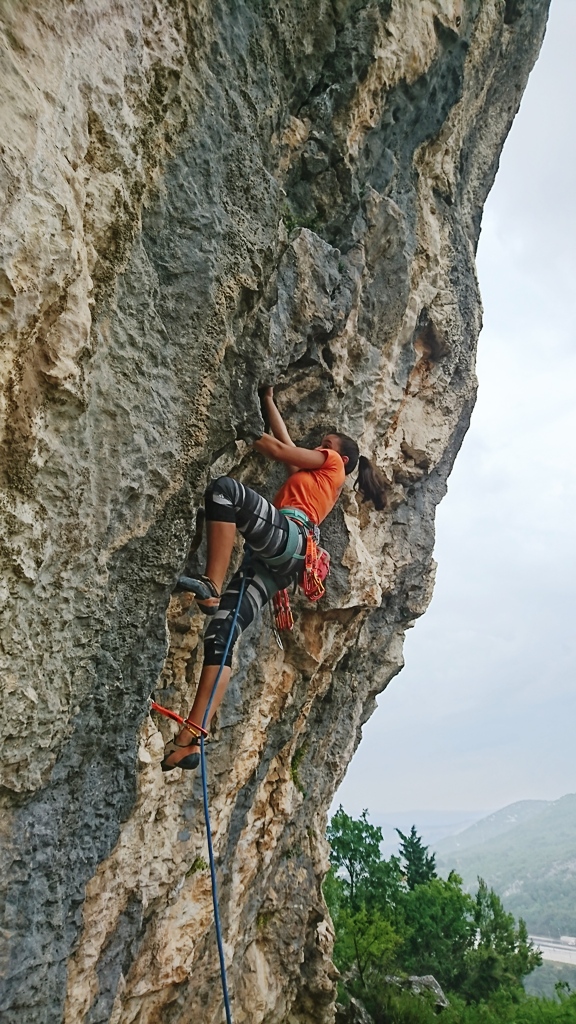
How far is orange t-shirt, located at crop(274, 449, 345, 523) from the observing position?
4.96 meters

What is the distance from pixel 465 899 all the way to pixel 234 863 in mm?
17291

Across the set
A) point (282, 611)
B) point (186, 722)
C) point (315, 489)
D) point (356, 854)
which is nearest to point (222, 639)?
point (186, 722)

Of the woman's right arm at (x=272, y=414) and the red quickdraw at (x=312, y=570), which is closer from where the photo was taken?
the red quickdraw at (x=312, y=570)

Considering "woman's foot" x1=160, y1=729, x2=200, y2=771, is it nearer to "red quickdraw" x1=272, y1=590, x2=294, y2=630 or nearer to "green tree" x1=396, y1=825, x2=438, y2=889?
"red quickdraw" x1=272, y1=590, x2=294, y2=630

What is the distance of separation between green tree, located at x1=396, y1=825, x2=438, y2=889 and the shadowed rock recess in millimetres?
16191

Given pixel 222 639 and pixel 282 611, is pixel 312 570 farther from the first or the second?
pixel 222 639

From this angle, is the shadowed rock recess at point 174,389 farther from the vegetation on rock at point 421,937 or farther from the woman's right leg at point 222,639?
the vegetation on rock at point 421,937

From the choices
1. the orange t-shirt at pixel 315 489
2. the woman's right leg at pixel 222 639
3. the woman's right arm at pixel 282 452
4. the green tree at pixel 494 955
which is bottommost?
the green tree at pixel 494 955

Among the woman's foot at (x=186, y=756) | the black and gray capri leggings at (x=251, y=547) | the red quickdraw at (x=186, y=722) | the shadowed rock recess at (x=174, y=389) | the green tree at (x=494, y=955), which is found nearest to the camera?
the shadowed rock recess at (x=174, y=389)

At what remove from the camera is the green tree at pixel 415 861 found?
2152 centimetres

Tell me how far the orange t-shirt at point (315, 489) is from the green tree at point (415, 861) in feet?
66.9

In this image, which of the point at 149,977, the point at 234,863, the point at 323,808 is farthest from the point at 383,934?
the point at 149,977

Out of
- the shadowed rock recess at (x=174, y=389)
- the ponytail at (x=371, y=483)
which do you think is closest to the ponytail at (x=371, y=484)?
the ponytail at (x=371, y=483)

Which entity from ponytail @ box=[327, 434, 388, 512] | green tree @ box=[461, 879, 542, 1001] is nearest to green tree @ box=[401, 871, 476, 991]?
green tree @ box=[461, 879, 542, 1001]
